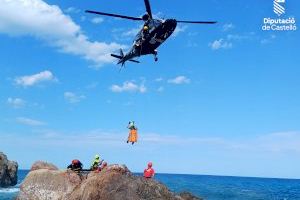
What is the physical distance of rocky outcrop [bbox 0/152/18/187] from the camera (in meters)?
74.5

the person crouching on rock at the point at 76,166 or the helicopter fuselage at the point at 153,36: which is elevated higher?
the helicopter fuselage at the point at 153,36

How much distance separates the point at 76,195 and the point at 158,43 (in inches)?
417

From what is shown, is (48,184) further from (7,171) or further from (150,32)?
(7,171)

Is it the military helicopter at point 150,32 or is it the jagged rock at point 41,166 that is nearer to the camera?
the military helicopter at point 150,32

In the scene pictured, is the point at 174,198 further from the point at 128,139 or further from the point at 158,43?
the point at 158,43

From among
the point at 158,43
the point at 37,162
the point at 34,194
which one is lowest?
the point at 34,194

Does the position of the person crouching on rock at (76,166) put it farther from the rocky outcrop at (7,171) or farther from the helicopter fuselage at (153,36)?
the rocky outcrop at (7,171)

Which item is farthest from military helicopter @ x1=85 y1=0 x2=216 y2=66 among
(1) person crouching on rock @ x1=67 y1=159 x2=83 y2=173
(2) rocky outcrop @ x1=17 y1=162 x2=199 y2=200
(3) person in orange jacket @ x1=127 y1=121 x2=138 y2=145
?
(2) rocky outcrop @ x1=17 y1=162 x2=199 y2=200

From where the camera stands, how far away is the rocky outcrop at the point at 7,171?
244ft

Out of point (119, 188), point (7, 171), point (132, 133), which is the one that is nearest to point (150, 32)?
point (132, 133)

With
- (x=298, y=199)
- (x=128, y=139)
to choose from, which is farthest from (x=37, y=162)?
(x=298, y=199)

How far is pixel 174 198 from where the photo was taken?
21125mm

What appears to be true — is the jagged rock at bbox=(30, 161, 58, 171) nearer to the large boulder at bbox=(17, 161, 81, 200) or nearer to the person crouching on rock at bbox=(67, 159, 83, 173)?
the large boulder at bbox=(17, 161, 81, 200)

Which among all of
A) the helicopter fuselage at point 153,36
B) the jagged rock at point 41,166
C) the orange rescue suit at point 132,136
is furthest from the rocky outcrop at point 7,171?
the helicopter fuselage at point 153,36
